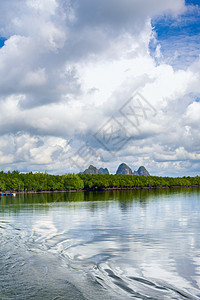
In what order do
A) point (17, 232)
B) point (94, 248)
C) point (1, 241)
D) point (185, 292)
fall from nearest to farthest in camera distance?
point (185, 292) < point (94, 248) < point (1, 241) < point (17, 232)

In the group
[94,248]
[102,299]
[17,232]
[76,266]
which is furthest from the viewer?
[17,232]

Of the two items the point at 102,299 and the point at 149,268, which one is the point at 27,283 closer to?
the point at 102,299

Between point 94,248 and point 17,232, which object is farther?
point 17,232

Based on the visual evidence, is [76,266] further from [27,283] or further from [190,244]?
[190,244]

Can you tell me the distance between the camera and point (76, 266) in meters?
17.2

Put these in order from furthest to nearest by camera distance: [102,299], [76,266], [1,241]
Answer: [1,241], [76,266], [102,299]

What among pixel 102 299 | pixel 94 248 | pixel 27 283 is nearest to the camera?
pixel 102 299

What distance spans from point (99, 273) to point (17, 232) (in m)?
18.2

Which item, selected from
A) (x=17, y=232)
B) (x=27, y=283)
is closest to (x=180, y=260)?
(x=27, y=283)

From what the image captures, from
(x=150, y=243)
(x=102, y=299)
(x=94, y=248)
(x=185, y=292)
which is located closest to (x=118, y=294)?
(x=102, y=299)

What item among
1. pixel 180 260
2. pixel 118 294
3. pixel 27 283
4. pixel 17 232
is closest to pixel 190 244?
pixel 180 260

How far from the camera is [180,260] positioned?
18.3 metres

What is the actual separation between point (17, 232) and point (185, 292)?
2266cm

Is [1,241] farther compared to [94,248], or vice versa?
[1,241]
